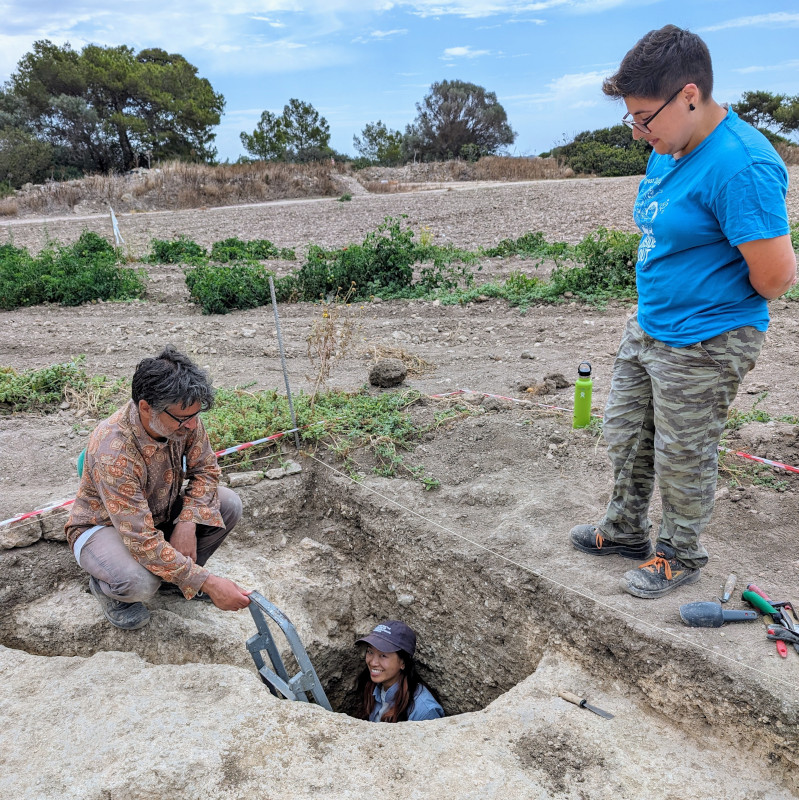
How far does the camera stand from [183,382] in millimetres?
2391

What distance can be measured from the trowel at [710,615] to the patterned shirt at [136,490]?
6.22 feet

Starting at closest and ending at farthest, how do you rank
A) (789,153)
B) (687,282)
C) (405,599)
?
1. (687,282)
2. (405,599)
3. (789,153)

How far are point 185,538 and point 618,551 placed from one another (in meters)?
1.95

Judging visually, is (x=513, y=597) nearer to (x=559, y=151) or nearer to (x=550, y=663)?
(x=550, y=663)

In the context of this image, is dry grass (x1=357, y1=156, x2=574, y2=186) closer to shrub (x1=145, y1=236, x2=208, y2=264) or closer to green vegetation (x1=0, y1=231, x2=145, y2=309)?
shrub (x1=145, y1=236, x2=208, y2=264)

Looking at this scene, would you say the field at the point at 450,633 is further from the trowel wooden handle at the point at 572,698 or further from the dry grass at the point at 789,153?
the dry grass at the point at 789,153

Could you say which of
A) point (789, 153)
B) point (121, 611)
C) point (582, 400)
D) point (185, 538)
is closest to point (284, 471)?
point (185, 538)

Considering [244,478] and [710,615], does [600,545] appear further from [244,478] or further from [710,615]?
[244,478]

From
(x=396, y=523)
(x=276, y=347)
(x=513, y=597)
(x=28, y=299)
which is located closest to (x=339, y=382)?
(x=276, y=347)

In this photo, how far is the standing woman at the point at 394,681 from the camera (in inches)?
126

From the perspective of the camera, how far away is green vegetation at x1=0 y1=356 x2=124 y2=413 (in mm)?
4945

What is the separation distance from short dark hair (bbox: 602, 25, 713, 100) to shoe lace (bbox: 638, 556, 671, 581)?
176 centimetres

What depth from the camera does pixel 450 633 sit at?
3328mm

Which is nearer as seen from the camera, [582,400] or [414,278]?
[582,400]
